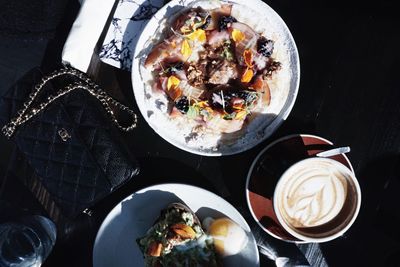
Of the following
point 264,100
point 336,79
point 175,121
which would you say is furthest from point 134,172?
point 336,79

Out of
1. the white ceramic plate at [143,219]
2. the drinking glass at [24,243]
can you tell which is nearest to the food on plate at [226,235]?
the white ceramic plate at [143,219]

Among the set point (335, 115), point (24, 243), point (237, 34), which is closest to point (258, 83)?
point (237, 34)

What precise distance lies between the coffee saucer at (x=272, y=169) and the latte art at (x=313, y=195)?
0.07 m

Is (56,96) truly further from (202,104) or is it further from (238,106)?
(238,106)

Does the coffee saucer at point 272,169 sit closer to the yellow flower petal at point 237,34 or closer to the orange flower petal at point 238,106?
the orange flower petal at point 238,106

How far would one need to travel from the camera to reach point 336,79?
1.60 m

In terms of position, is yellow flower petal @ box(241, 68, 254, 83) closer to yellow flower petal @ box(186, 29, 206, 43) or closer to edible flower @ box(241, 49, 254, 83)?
edible flower @ box(241, 49, 254, 83)

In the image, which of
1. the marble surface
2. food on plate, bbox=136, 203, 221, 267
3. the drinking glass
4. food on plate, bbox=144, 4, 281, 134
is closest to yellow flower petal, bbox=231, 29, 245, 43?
food on plate, bbox=144, 4, 281, 134

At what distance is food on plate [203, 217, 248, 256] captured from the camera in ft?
5.02

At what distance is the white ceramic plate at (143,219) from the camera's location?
1551 millimetres

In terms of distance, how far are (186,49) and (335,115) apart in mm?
497

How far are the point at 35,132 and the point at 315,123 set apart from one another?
0.85 m

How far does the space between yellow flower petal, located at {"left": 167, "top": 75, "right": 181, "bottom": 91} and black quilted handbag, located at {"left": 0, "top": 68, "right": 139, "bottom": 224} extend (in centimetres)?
21

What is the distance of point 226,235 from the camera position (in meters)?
1.53
